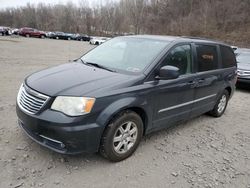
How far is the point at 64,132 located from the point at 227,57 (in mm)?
4262

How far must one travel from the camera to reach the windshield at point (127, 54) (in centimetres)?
378

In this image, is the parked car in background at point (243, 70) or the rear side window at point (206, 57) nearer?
the rear side window at point (206, 57)

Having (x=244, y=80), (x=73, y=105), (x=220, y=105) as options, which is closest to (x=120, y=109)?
(x=73, y=105)

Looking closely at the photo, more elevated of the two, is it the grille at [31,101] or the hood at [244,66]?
the grille at [31,101]

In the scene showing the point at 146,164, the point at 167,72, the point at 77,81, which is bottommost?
the point at 146,164

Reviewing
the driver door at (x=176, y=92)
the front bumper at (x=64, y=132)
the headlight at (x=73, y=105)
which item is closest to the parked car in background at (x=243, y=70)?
the driver door at (x=176, y=92)

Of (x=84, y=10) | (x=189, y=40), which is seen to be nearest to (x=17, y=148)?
(x=189, y=40)

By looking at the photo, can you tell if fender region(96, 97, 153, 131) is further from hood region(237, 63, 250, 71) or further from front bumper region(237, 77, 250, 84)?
hood region(237, 63, 250, 71)

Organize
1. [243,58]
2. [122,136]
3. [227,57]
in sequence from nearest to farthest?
[122,136] < [227,57] < [243,58]

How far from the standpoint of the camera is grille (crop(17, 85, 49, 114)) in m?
3.05

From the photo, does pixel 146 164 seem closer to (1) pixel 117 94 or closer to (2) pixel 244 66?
(1) pixel 117 94

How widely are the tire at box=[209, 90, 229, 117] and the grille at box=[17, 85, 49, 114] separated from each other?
388cm

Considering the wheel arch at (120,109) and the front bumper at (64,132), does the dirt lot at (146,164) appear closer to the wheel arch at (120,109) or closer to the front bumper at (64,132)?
the front bumper at (64,132)

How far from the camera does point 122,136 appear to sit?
3.44 meters
